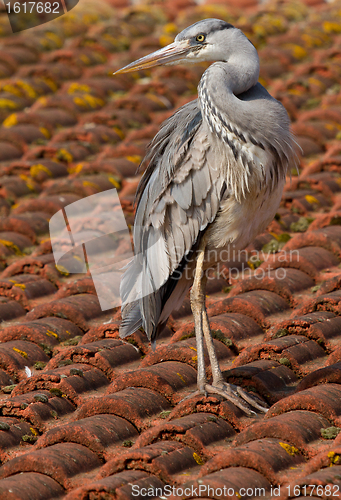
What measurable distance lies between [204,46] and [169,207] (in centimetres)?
88

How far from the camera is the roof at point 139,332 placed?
8.46 feet

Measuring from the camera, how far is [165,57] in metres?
3.63

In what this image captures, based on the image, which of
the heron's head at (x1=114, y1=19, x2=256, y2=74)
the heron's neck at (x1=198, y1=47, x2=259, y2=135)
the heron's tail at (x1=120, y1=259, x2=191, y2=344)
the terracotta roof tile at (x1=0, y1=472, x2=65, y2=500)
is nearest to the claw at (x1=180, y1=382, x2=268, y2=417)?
the heron's tail at (x1=120, y1=259, x2=191, y2=344)

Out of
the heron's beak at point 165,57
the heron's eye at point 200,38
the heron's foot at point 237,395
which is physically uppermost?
the heron's eye at point 200,38

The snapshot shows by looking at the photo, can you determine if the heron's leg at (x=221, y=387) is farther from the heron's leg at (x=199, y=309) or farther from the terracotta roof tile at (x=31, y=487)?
the terracotta roof tile at (x=31, y=487)

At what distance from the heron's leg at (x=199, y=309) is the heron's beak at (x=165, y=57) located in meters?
1.04

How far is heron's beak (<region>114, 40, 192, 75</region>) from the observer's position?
360 centimetres

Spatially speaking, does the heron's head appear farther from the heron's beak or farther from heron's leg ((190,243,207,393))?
heron's leg ((190,243,207,393))

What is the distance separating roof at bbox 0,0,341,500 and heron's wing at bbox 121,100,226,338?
267 millimetres

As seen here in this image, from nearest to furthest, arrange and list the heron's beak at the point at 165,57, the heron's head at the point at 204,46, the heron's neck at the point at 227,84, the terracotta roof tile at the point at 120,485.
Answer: the terracotta roof tile at the point at 120,485, the heron's neck at the point at 227,84, the heron's head at the point at 204,46, the heron's beak at the point at 165,57

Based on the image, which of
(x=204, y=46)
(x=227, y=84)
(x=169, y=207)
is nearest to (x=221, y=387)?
(x=169, y=207)

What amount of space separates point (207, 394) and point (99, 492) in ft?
3.39

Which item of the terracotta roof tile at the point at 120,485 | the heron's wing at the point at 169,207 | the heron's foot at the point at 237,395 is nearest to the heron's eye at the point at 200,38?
the heron's wing at the point at 169,207

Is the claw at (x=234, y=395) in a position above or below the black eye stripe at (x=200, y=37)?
below
